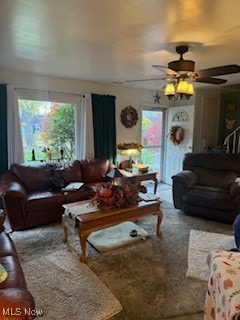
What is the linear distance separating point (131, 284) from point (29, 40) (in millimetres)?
2711

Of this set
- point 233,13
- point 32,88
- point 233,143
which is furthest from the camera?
point 233,143

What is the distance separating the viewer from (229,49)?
2.68 metres

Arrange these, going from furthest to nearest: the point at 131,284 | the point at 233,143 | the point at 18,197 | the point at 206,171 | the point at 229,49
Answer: the point at 233,143
the point at 206,171
the point at 18,197
the point at 229,49
the point at 131,284

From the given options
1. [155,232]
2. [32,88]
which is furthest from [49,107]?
[155,232]

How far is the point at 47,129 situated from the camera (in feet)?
14.8

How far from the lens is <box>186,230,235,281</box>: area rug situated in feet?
7.98

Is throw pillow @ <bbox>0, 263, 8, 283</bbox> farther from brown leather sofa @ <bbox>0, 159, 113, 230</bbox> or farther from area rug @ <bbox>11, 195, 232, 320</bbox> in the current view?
brown leather sofa @ <bbox>0, 159, 113, 230</bbox>

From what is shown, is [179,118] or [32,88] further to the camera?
[179,118]

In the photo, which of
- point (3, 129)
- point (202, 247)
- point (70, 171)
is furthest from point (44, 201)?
point (202, 247)

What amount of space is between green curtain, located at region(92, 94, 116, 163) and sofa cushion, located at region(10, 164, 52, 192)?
1.29 meters

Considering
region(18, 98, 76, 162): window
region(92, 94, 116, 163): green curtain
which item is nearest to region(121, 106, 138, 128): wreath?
region(92, 94, 116, 163): green curtain

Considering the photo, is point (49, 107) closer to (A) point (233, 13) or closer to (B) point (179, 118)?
(B) point (179, 118)

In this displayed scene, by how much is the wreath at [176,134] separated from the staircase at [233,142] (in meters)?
1.03

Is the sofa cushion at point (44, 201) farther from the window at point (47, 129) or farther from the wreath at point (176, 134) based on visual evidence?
the wreath at point (176, 134)
